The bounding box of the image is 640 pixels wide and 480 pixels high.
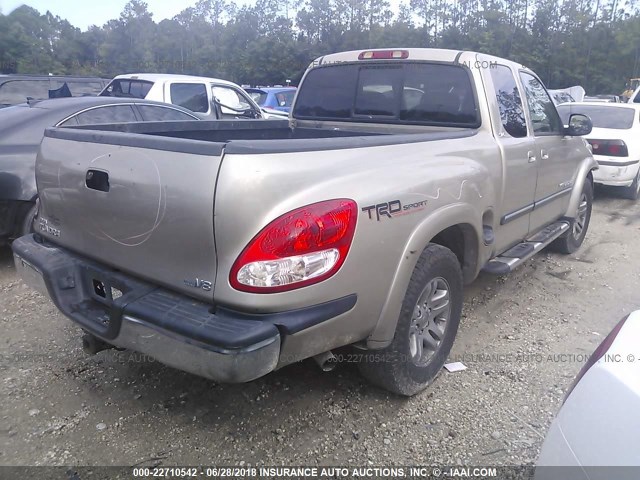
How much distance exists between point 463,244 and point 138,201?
198 cm

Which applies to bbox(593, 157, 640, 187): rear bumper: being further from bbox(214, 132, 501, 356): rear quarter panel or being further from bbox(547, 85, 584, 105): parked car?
bbox(547, 85, 584, 105): parked car

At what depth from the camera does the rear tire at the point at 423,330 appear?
8.73 ft

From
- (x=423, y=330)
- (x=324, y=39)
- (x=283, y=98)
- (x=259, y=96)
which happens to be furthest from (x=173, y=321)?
(x=324, y=39)

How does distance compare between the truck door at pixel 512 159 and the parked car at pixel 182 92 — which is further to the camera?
the parked car at pixel 182 92

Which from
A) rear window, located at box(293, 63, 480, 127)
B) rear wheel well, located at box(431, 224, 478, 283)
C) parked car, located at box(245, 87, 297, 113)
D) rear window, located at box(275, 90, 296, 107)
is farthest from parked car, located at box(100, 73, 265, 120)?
rear wheel well, located at box(431, 224, 478, 283)

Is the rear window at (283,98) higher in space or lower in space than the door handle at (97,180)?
lower

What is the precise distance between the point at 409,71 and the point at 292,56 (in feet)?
108

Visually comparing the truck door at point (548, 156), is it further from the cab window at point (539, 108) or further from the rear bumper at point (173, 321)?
the rear bumper at point (173, 321)

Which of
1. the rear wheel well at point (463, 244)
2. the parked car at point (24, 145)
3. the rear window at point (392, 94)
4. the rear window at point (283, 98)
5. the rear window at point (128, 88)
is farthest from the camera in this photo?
the rear window at point (283, 98)

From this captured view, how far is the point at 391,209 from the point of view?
2.38m

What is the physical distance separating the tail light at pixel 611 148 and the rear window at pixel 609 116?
1.78 ft

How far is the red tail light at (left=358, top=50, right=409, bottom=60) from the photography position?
12.7ft

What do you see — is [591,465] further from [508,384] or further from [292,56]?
[292,56]

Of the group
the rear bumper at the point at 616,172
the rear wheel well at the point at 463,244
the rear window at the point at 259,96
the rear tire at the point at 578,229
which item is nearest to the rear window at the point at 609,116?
the rear bumper at the point at 616,172
